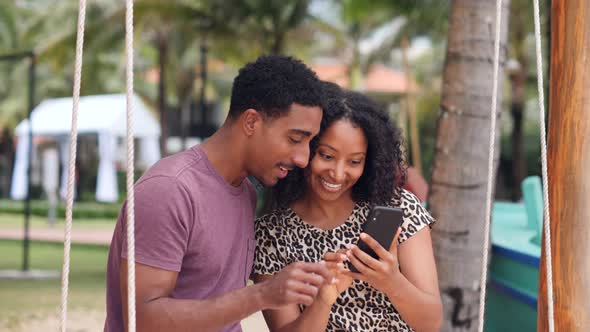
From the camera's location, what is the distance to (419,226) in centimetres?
245

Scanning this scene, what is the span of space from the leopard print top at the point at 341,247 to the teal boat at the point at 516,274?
203 cm

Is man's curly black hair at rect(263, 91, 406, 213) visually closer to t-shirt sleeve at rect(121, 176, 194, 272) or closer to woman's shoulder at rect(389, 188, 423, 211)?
woman's shoulder at rect(389, 188, 423, 211)

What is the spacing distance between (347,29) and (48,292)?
65.2 ft

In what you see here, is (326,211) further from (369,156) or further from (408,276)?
(408,276)

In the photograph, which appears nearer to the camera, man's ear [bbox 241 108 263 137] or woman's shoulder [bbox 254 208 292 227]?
man's ear [bbox 241 108 263 137]

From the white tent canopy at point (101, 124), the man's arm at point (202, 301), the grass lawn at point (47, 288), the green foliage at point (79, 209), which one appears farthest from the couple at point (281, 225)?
the green foliage at point (79, 209)

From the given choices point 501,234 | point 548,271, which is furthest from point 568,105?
point 501,234

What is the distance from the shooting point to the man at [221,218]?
6.57 feet

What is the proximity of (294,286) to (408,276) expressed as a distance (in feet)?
1.91

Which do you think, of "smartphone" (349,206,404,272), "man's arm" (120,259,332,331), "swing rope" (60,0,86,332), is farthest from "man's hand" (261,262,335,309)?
"swing rope" (60,0,86,332)

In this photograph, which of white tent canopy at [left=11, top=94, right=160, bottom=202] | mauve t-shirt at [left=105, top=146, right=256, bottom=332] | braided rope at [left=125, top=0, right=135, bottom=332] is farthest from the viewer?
white tent canopy at [left=11, top=94, right=160, bottom=202]

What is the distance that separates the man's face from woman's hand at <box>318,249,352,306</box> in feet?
0.91

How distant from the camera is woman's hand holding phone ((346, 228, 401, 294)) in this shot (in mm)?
2160

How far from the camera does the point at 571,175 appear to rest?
2316 mm
